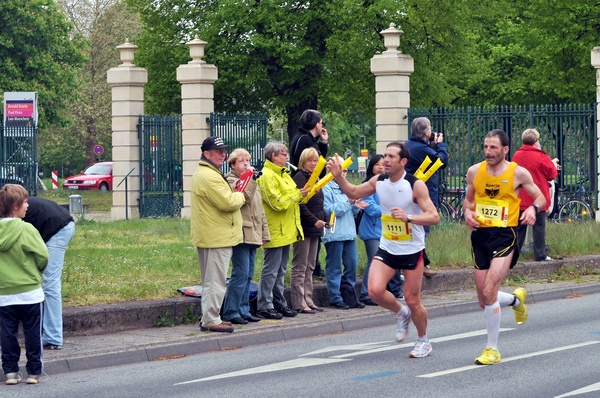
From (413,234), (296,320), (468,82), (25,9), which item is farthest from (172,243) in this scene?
(25,9)

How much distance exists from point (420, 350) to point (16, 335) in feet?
11.6

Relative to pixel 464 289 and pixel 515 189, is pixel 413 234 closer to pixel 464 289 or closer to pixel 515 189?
pixel 515 189

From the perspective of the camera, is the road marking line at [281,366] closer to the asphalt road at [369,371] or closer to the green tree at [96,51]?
the asphalt road at [369,371]

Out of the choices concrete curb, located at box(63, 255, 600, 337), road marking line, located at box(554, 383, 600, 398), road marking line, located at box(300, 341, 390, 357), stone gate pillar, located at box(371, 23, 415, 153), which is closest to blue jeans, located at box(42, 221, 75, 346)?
concrete curb, located at box(63, 255, 600, 337)

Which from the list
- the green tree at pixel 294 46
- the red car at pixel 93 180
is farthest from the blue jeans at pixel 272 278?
the red car at pixel 93 180

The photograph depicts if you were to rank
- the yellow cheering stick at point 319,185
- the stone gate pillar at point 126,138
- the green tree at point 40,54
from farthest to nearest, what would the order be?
the green tree at point 40,54
the stone gate pillar at point 126,138
the yellow cheering stick at point 319,185

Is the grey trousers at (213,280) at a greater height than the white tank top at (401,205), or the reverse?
the white tank top at (401,205)

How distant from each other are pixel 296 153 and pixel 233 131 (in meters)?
14.3

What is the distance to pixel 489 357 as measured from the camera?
10352mm

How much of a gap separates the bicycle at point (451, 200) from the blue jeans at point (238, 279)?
45.7ft

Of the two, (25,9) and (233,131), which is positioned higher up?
(25,9)

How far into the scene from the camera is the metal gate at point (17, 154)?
1058 inches

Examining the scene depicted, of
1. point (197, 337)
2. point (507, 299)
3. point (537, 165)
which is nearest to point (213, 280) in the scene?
point (197, 337)

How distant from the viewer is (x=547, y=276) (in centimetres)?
1742
